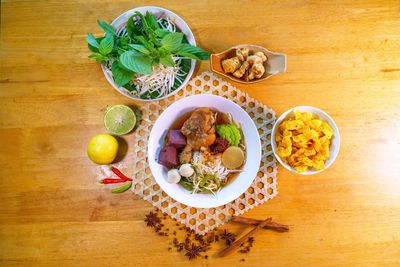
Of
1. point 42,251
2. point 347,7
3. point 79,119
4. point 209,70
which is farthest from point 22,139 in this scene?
point 347,7

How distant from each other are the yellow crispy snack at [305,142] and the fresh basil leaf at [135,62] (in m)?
0.93

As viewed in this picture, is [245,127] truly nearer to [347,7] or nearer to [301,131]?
[301,131]

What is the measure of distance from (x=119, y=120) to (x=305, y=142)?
120 centimetres

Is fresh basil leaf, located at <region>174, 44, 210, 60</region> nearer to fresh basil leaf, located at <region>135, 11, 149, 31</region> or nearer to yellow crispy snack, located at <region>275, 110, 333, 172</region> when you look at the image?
fresh basil leaf, located at <region>135, 11, 149, 31</region>

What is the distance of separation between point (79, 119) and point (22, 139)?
0.43 m

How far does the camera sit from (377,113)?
2270mm

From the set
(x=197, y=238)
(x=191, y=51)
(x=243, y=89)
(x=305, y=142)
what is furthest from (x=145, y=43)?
(x=197, y=238)


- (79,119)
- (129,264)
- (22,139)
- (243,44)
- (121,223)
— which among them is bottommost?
(129,264)

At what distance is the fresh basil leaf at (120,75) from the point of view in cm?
203

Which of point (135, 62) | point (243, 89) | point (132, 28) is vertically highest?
point (132, 28)

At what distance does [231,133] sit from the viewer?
2127 millimetres

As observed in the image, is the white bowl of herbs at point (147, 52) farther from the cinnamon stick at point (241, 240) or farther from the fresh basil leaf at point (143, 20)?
the cinnamon stick at point (241, 240)

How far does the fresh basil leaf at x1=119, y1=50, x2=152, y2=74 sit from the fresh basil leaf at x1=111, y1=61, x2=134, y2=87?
0.11m

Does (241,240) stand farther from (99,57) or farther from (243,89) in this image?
(99,57)
